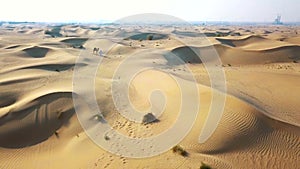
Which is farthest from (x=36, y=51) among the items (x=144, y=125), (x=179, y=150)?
(x=179, y=150)

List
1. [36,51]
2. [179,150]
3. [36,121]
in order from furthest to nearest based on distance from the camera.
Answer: [36,51] → [36,121] → [179,150]

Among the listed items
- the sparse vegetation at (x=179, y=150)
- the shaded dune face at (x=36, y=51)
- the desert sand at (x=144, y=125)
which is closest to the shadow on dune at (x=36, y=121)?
the desert sand at (x=144, y=125)

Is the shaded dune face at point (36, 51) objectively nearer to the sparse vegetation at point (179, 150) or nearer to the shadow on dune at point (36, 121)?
the shadow on dune at point (36, 121)

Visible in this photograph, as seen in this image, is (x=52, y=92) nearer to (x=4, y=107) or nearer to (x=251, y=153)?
(x=4, y=107)

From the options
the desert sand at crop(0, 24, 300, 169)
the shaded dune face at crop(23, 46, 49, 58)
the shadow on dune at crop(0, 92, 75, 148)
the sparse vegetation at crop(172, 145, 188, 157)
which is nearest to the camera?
the sparse vegetation at crop(172, 145, 188, 157)

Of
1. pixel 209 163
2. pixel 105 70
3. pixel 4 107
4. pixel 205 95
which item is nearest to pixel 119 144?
pixel 209 163

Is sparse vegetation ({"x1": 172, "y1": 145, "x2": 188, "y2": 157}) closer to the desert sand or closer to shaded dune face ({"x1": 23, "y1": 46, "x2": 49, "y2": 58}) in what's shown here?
the desert sand

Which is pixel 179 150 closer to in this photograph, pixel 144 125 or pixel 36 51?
pixel 144 125

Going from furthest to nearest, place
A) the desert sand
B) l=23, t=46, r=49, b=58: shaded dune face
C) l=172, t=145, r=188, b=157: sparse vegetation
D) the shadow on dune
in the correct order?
l=23, t=46, r=49, b=58: shaded dune face, the shadow on dune, the desert sand, l=172, t=145, r=188, b=157: sparse vegetation

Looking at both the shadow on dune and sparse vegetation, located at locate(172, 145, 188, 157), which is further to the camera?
the shadow on dune

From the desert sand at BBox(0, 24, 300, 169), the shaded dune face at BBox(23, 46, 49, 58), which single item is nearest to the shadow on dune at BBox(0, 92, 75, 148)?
the desert sand at BBox(0, 24, 300, 169)

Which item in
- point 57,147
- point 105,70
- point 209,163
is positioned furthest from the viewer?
point 105,70
